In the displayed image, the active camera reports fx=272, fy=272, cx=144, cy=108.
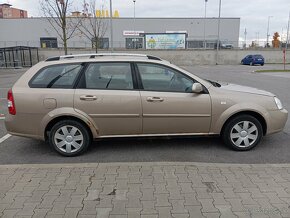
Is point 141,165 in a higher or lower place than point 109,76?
lower

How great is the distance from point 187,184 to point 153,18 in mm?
50806

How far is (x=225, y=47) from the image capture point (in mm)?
42969

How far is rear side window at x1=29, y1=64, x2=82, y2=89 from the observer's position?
429 cm

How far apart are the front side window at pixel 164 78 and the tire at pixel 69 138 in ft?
4.22

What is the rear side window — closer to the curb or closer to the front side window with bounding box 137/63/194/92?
the front side window with bounding box 137/63/194/92

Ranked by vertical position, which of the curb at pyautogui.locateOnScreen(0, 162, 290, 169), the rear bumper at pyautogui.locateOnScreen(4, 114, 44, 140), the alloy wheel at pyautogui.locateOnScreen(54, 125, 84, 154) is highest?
the rear bumper at pyautogui.locateOnScreen(4, 114, 44, 140)

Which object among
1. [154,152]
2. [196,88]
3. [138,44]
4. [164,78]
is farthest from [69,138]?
[138,44]

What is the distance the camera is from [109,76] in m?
4.38

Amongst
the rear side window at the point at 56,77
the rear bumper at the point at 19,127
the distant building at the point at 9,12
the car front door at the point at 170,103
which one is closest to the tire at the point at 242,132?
the car front door at the point at 170,103

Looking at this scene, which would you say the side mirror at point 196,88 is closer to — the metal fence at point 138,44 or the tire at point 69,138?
the tire at point 69,138

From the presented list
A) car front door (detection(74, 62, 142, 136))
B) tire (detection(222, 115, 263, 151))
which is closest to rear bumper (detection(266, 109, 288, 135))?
tire (detection(222, 115, 263, 151))

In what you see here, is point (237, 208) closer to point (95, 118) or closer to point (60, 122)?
point (95, 118)

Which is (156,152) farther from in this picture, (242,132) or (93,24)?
(93,24)

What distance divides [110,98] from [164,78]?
0.94 meters
